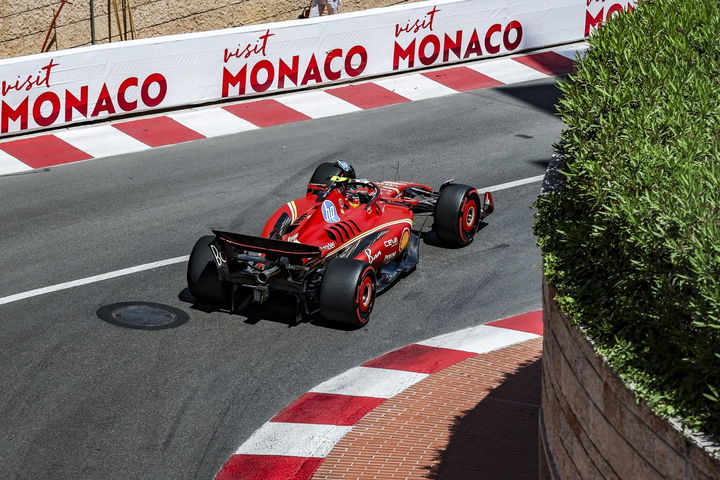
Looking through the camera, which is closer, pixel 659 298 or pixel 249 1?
pixel 659 298

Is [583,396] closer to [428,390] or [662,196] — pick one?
[662,196]

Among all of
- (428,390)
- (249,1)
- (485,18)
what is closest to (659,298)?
(428,390)

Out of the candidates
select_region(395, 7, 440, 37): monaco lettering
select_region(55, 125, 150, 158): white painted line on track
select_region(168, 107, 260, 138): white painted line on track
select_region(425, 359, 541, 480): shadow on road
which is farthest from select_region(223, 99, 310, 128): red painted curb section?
select_region(425, 359, 541, 480): shadow on road

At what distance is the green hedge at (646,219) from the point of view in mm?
4652

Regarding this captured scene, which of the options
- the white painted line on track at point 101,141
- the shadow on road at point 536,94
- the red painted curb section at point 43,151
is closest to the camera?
the red painted curb section at point 43,151

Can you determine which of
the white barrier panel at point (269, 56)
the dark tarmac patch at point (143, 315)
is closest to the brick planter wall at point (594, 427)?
the dark tarmac patch at point (143, 315)

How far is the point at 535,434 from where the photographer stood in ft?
29.1

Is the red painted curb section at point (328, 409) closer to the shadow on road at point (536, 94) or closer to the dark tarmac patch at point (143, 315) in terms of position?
the dark tarmac patch at point (143, 315)

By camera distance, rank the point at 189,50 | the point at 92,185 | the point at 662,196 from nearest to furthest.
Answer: the point at 662,196 → the point at 92,185 → the point at 189,50

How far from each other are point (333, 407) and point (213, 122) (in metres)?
8.77

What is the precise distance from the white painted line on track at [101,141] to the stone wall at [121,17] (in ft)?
11.3

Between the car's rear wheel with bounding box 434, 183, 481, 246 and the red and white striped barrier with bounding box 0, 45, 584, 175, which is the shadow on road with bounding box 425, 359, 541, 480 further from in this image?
the red and white striped barrier with bounding box 0, 45, 584, 175

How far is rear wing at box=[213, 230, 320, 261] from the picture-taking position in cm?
1046

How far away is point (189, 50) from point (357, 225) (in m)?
7.20
